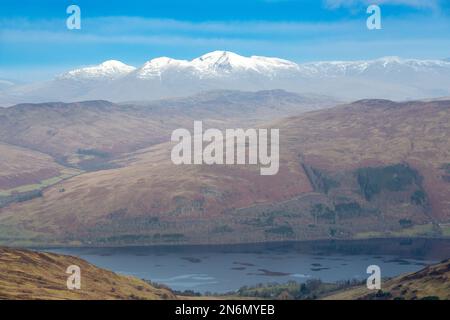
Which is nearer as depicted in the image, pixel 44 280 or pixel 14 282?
pixel 14 282
